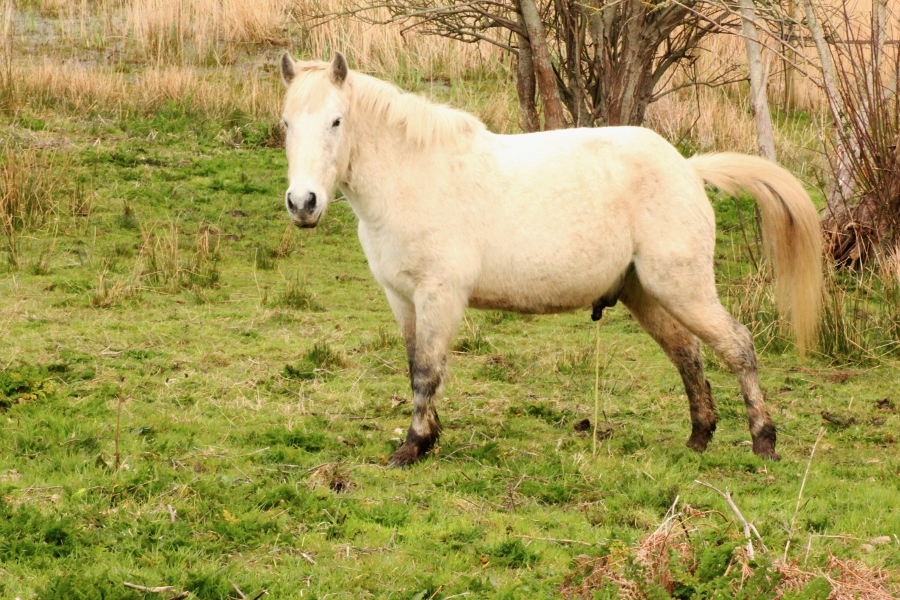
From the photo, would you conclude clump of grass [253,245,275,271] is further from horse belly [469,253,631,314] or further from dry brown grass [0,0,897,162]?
horse belly [469,253,631,314]

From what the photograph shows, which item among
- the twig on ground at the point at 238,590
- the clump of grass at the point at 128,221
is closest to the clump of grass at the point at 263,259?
the clump of grass at the point at 128,221

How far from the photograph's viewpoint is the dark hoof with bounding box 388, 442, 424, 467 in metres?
Result: 5.02

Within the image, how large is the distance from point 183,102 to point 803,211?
28.9 ft

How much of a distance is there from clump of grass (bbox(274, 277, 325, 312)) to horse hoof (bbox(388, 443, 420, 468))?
316 centimetres

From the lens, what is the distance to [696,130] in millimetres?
12500

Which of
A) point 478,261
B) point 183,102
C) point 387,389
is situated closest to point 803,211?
point 478,261

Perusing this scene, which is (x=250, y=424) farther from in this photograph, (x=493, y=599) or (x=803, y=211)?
(x=803, y=211)

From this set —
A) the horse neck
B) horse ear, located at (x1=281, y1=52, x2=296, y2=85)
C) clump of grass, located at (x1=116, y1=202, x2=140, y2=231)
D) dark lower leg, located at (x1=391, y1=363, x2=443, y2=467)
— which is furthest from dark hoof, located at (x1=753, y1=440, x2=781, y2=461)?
clump of grass, located at (x1=116, y1=202, x2=140, y2=231)

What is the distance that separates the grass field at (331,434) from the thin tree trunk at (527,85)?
80.5 inches

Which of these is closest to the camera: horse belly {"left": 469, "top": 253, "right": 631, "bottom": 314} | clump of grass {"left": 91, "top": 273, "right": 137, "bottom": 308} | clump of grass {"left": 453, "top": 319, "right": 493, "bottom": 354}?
horse belly {"left": 469, "top": 253, "right": 631, "bottom": 314}

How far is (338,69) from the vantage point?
496 cm

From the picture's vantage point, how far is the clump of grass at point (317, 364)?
21.2 feet

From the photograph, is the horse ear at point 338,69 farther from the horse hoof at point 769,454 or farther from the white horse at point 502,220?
the horse hoof at point 769,454

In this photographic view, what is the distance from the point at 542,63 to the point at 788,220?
12.7 feet
